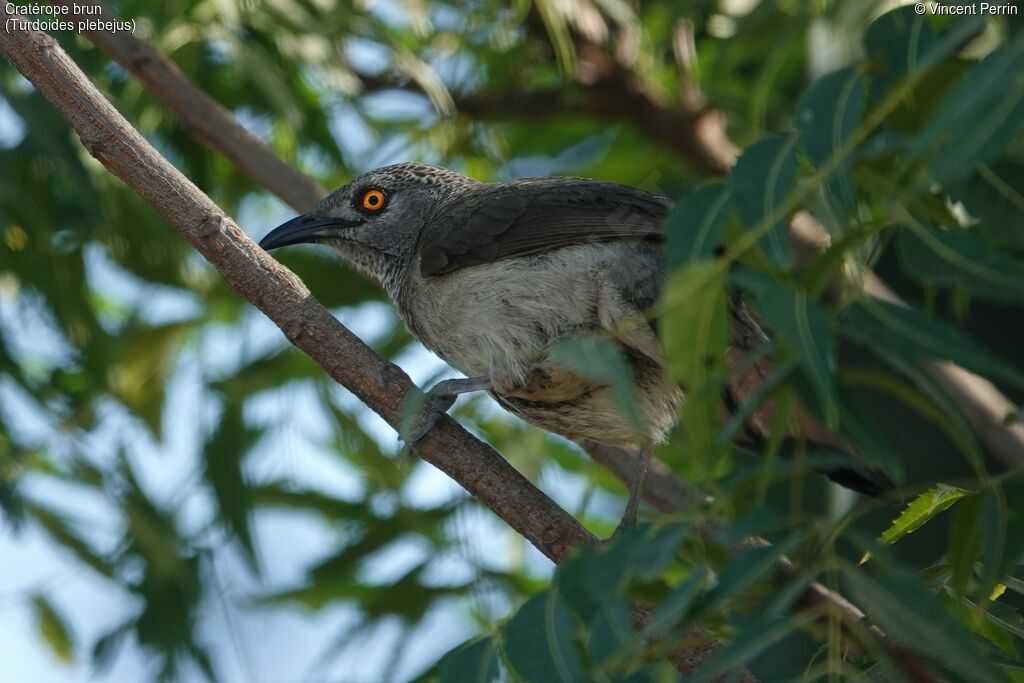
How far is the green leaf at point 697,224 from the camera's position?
1.91 metres

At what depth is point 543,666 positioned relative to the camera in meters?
2.08

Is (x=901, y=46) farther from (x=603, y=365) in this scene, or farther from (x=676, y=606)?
(x=676, y=606)

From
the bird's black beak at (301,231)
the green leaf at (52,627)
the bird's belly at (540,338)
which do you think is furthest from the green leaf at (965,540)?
the green leaf at (52,627)

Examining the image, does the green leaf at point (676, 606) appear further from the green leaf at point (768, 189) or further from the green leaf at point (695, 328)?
the green leaf at point (768, 189)

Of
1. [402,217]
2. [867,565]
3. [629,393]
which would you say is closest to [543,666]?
[629,393]

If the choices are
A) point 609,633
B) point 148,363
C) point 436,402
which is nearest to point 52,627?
point 148,363

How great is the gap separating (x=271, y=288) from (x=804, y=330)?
179cm

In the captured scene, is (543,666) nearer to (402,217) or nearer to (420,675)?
(420,675)

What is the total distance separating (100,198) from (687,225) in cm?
304

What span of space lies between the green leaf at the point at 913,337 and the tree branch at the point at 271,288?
1.23 m

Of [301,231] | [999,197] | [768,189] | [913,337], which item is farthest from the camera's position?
[301,231]

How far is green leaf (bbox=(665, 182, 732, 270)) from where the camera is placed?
1.91 meters

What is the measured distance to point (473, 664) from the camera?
2.36m

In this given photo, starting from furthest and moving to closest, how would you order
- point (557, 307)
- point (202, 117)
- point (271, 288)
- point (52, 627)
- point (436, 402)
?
1. point (52, 627)
2. point (202, 117)
3. point (557, 307)
4. point (436, 402)
5. point (271, 288)
